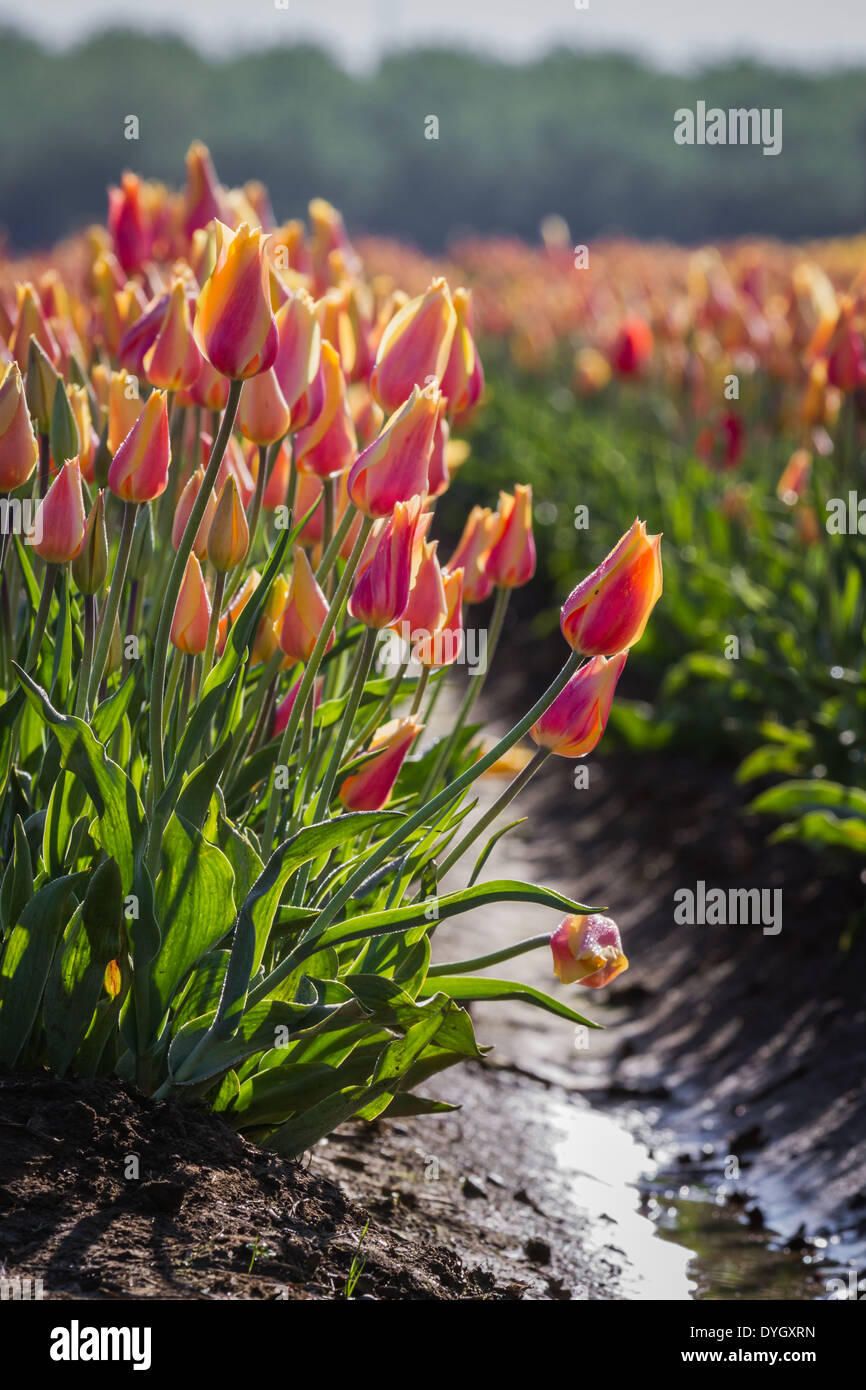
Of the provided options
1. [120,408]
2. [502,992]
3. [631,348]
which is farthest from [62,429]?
[631,348]

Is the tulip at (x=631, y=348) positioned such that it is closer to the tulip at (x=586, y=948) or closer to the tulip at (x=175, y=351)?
the tulip at (x=175, y=351)

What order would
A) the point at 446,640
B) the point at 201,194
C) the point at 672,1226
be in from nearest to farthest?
the point at 446,640
the point at 672,1226
the point at 201,194

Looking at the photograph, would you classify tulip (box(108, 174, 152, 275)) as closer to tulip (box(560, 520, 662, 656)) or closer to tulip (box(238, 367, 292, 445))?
tulip (box(238, 367, 292, 445))

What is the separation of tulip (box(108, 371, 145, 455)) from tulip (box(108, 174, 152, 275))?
104cm

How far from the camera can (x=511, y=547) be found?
2.23m

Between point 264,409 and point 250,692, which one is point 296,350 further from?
point 250,692

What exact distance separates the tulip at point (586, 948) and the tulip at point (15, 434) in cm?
91

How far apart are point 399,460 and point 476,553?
19.5 inches

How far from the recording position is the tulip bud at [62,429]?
212cm

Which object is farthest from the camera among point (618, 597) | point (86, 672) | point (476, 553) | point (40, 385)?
point (476, 553)

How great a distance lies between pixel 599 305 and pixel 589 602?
6528mm

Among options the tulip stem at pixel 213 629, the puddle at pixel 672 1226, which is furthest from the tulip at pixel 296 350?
the puddle at pixel 672 1226
